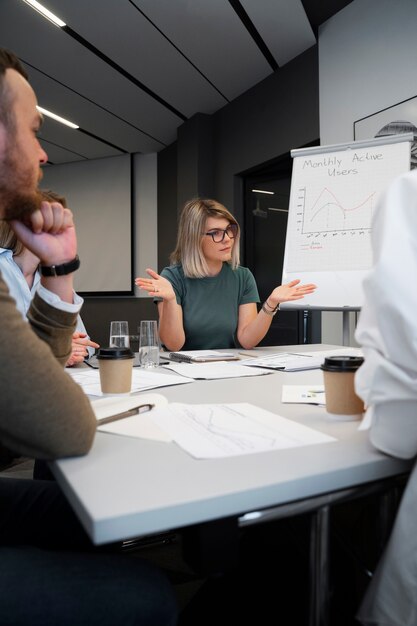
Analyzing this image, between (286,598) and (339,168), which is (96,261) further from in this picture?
(286,598)

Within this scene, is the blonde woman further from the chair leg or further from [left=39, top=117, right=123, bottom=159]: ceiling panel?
[left=39, top=117, right=123, bottom=159]: ceiling panel

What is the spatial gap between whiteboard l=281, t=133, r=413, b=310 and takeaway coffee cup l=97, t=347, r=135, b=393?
3.64 feet

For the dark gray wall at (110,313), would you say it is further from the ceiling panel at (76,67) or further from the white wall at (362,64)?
the white wall at (362,64)

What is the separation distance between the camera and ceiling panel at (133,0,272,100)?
9.30 ft

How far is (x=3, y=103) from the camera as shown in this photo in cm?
69

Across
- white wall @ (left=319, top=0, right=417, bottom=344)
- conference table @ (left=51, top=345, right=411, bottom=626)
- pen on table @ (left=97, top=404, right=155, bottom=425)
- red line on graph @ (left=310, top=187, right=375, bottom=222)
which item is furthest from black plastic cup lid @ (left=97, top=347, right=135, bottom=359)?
white wall @ (left=319, top=0, right=417, bottom=344)

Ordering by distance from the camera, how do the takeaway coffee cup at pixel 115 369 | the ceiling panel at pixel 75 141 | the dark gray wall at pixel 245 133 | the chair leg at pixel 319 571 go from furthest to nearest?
the ceiling panel at pixel 75 141
the dark gray wall at pixel 245 133
the takeaway coffee cup at pixel 115 369
the chair leg at pixel 319 571

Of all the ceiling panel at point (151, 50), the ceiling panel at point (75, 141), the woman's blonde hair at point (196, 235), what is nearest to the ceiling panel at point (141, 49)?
the ceiling panel at point (151, 50)

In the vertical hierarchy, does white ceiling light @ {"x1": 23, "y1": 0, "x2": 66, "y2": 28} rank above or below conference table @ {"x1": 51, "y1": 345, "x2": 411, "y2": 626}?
above

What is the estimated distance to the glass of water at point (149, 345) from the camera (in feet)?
4.77

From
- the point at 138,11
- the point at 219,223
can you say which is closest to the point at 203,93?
the point at 138,11

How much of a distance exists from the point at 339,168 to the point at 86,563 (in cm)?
176

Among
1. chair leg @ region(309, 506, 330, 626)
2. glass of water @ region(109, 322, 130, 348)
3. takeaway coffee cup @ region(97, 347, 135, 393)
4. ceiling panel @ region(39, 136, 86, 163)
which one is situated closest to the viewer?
chair leg @ region(309, 506, 330, 626)

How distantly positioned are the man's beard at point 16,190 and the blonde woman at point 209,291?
1159mm
